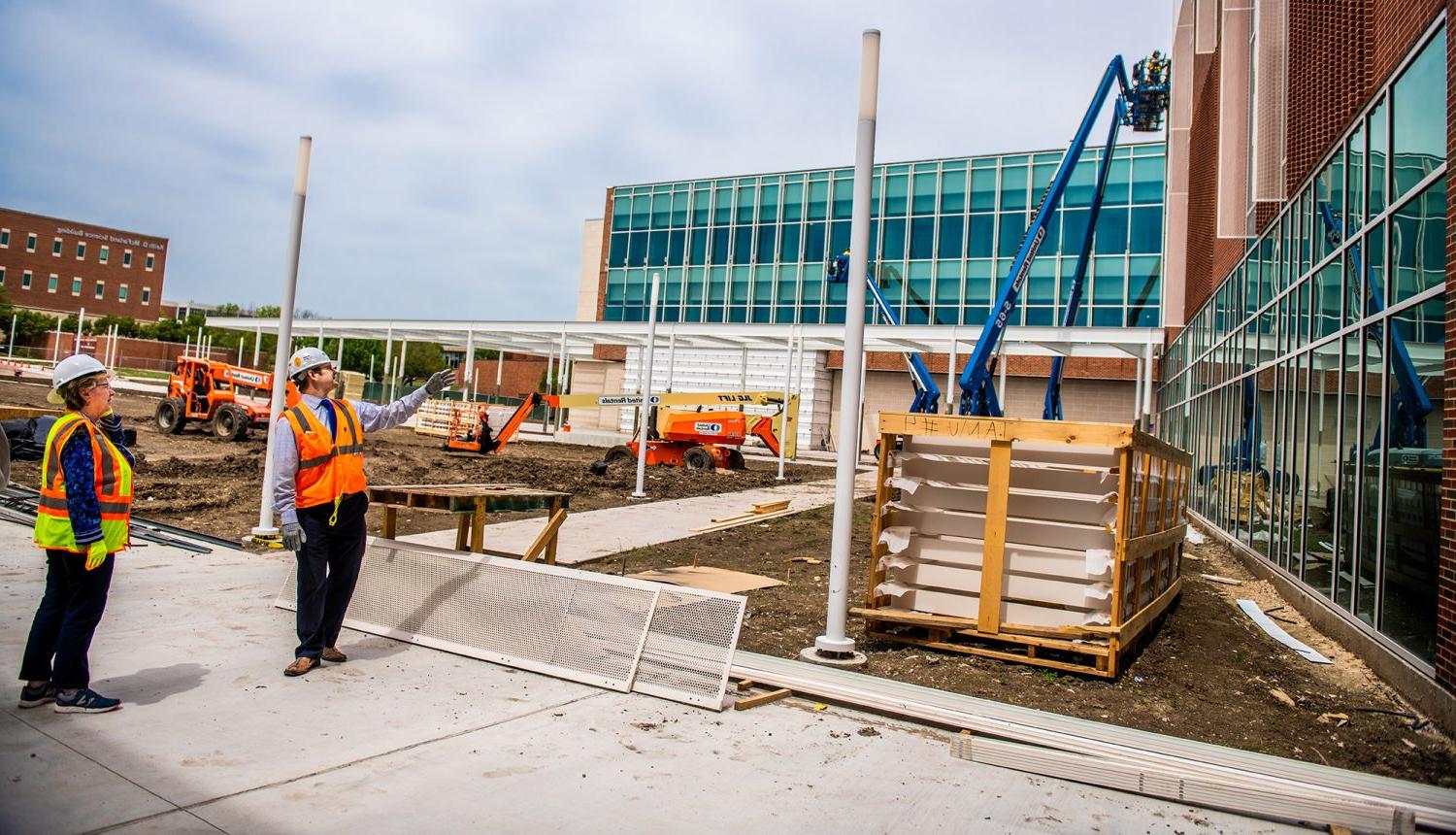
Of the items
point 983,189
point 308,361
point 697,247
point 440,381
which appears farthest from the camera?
point 697,247

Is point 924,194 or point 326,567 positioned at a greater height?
point 924,194

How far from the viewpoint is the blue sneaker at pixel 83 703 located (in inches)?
178

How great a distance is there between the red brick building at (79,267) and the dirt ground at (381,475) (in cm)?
6168

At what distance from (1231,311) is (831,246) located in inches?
1200

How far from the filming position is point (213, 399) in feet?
82.8

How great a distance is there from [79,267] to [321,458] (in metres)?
97.2

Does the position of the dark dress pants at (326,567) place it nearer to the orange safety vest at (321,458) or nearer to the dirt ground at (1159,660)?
the orange safety vest at (321,458)

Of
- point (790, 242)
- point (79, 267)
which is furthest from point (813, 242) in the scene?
point (79, 267)

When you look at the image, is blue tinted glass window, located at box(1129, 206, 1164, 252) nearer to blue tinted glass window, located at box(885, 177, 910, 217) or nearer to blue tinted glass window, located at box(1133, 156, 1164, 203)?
blue tinted glass window, located at box(1133, 156, 1164, 203)

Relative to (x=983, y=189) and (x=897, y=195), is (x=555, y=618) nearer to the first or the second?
(x=983, y=189)

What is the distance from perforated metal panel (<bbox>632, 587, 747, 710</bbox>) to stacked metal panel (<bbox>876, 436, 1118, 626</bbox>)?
2.10 metres

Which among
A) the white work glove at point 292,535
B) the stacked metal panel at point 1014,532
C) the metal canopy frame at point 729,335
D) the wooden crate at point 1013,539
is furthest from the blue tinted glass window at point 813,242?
the white work glove at point 292,535

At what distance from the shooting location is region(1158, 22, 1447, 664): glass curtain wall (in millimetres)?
6539

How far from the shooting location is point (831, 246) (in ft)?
148
